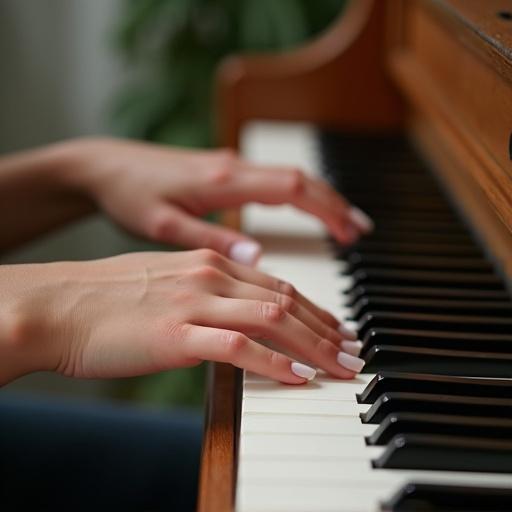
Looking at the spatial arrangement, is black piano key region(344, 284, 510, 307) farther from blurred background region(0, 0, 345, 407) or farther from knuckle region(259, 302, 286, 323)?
blurred background region(0, 0, 345, 407)

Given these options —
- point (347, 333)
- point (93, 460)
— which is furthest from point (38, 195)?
point (347, 333)

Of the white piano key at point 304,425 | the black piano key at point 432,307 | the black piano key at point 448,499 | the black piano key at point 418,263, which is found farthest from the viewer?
the black piano key at point 418,263

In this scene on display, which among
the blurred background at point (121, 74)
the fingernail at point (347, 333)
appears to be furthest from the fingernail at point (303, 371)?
the blurred background at point (121, 74)

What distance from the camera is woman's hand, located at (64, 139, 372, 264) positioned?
1.21m

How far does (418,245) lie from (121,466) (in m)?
0.47

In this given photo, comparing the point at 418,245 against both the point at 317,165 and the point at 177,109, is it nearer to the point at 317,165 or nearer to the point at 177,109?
the point at 317,165

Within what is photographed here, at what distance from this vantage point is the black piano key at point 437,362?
862mm

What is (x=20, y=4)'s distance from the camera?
2559mm

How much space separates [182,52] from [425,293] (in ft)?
4.71

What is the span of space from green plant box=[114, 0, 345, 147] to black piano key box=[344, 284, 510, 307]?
123 centimetres

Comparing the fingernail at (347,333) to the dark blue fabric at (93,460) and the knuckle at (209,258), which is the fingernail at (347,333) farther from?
the dark blue fabric at (93,460)

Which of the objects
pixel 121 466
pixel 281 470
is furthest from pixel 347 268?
pixel 281 470

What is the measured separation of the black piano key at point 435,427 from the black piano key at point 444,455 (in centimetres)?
2

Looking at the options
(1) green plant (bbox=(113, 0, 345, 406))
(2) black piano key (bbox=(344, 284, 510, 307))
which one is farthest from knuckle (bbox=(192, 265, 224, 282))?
(1) green plant (bbox=(113, 0, 345, 406))
